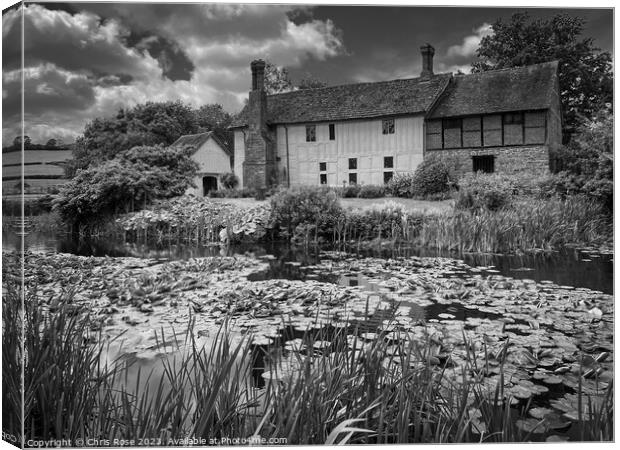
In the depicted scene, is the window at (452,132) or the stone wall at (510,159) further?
the window at (452,132)

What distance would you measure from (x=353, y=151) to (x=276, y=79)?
34.7 inches

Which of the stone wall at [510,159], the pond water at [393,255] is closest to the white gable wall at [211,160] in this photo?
the pond water at [393,255]

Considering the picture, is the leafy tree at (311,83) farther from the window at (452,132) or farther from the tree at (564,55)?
the window at (452,132)

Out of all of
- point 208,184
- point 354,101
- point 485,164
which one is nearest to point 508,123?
point 485,164

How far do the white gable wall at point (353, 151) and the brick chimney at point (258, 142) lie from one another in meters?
0.10

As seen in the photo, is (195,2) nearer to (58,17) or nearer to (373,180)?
(58,17)

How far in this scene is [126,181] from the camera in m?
4.15

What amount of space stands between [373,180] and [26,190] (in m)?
2.31

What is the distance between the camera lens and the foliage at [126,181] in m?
3.53

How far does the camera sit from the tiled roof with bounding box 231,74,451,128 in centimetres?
344

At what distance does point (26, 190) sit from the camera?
9.02ft

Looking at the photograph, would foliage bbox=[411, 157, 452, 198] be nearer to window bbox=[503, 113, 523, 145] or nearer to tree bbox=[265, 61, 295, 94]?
window bbox=[503, 113, 523, 145]

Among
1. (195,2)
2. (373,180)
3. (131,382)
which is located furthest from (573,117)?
(131,382)

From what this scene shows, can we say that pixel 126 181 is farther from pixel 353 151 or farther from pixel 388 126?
pixel 388 126
